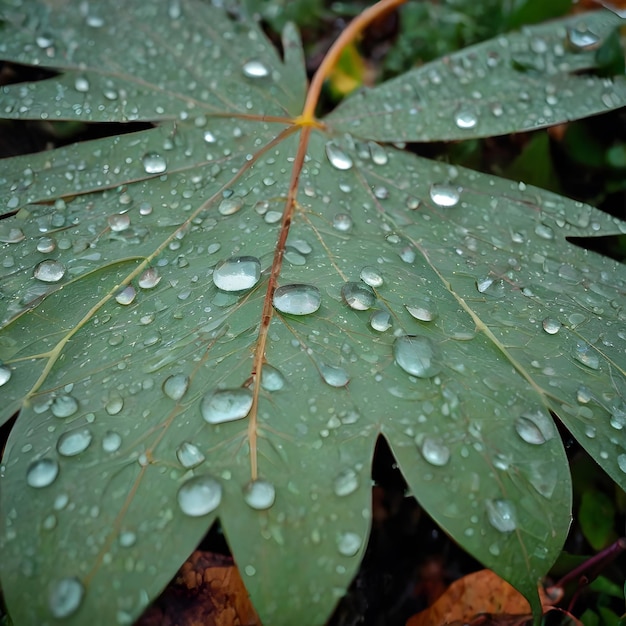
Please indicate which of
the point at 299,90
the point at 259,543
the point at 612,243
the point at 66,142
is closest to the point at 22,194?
the point at 66,142

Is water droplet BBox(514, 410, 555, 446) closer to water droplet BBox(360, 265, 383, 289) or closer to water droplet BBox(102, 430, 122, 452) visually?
water droplet BBox(360, 265, 383, 289)

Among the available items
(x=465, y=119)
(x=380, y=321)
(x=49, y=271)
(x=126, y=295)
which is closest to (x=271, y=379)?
(x=380, y=321)

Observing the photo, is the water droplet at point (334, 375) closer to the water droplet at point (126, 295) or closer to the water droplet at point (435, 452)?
the water droplet at point (435, 452)

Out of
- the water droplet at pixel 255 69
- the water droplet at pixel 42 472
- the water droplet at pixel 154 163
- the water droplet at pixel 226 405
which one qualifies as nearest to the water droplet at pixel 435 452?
the water droplet at pixel 226 405

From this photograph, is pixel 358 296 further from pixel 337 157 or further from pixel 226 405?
pixel 337 157

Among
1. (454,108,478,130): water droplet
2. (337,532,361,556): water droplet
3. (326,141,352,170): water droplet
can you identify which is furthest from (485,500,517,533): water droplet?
(454,108,478,130): water droplet

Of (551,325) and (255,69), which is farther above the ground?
(255,69)
